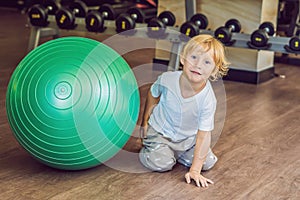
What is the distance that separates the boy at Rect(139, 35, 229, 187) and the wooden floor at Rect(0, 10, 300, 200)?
0.18 feet

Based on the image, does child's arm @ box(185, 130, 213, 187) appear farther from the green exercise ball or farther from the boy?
the green exercise ball

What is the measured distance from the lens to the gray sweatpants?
1804 millimetres

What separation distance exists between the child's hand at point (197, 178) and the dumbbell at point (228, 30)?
142 centimetres

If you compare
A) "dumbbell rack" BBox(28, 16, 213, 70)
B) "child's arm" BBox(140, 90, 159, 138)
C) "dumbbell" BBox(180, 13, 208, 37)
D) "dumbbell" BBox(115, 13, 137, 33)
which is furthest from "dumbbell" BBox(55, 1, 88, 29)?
"child's arm" BBox(140, 90, 159, 138)

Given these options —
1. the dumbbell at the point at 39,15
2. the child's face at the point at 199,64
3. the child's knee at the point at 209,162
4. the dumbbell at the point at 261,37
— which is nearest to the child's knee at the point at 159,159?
the child's knee at the point at 209,162

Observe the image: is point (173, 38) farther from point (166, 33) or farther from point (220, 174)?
point (220, 174)

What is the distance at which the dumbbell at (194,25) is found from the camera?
120 inches

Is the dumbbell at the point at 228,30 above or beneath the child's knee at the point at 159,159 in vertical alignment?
above

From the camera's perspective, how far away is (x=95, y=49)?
170cm

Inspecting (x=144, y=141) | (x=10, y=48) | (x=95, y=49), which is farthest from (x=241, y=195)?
(x=10, y=48)

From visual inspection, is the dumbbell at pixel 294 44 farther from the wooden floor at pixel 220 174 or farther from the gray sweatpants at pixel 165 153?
the gray sweatpants at pixel 165 153

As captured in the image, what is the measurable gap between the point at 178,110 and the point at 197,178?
0.80 feet

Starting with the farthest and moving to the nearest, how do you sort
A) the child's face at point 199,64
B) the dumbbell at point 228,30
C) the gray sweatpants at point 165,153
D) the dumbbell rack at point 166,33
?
1. the dumbbell rack at point 166,33
2. the dumbbell at point 228,30
3. the gray sweatpants at point 165,153
4. the child's face at point 199,64

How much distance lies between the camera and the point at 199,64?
66.7 inches
